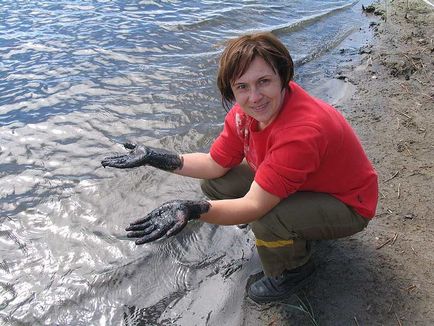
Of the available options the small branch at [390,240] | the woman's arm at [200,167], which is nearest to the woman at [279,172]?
the woman's arm at [200,167]

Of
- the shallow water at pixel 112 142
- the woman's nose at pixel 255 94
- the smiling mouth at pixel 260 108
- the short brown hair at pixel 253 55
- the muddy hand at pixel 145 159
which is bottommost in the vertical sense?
the shallow water at pixel 112 142

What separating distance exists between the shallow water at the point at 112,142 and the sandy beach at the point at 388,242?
1.42 feet

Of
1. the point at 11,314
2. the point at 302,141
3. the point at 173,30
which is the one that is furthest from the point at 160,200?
the point at 173,30

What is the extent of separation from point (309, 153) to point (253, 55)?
53 centimetres

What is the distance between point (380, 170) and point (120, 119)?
8.98ft

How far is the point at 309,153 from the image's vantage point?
2004mm

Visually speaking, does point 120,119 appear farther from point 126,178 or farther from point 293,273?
point 293,273

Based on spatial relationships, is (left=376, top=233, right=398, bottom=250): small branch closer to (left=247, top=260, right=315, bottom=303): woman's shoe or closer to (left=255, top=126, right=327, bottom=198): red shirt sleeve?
(left=247, top=260, right=315, bottom=303): woman's shoe

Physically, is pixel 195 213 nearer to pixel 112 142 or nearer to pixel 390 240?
pixel 390 240

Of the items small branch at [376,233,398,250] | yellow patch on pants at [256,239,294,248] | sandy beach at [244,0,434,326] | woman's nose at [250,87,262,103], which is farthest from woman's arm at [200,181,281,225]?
small branch at [376,233,398,250]

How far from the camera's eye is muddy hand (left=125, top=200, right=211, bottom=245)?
76.8 inches

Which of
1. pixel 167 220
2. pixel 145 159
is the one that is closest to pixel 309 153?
pixel 167 220

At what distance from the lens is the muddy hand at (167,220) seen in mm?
1951

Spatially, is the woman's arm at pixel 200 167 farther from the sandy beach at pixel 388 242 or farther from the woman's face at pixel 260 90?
the sandy beach at pixel 388 242
